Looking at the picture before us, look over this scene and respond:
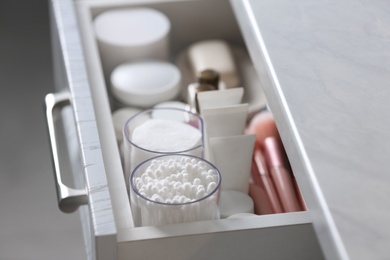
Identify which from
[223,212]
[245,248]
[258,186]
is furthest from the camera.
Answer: [258,186]

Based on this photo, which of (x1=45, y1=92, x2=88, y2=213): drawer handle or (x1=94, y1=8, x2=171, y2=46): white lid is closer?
(x1=45, y1=92, x2=88, y2=213): drawer handle

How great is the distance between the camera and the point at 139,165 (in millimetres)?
924

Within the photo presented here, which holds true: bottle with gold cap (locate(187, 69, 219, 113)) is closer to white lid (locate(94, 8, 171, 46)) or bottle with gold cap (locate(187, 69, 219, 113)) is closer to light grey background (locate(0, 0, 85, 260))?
white lid (locate(94, 8, 171, 46))

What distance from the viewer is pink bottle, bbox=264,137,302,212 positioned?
3.53 feet

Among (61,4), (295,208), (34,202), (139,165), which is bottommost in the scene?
(34,202)

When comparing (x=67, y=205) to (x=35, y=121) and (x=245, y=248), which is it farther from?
(x=35, y=121)

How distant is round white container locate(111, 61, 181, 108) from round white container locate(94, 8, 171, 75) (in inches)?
1.2

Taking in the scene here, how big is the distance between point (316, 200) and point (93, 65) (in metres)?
Result: 0.57

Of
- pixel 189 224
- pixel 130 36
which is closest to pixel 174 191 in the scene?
pixel 189 224

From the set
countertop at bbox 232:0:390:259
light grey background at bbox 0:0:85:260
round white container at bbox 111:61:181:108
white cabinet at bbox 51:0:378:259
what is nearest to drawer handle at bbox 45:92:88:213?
white cabinet at bbox 51:0:378:259

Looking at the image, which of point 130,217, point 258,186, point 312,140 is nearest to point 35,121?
point 258,186

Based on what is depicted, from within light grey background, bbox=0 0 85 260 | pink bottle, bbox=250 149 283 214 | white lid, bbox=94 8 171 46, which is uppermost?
white lid, bbox=94 8 171 46

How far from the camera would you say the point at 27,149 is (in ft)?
6.29

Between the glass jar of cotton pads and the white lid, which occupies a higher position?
the white lid
